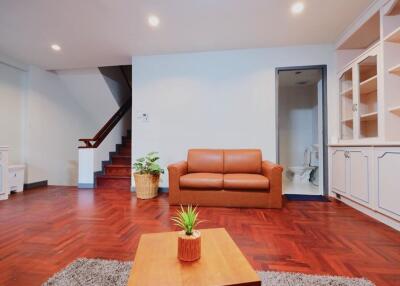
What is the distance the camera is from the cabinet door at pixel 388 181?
2.02 meters

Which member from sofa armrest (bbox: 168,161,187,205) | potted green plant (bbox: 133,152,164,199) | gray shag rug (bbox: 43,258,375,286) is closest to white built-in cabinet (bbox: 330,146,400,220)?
gray shag rug (bbox: 43,258,375,286)

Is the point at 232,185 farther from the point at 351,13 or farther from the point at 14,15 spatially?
the point at 14,15

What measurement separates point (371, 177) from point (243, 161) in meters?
1.57

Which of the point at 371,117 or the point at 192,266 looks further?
the point at 371,117

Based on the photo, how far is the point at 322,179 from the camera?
3498 mm

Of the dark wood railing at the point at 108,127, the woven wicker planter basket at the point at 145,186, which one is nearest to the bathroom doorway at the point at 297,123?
the woven wicker planter basket at the point at 145,186

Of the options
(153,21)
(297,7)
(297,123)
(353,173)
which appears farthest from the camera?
(297,123)

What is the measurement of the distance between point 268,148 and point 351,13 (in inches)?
82.5

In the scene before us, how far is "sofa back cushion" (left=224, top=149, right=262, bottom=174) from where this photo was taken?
3.31 meters

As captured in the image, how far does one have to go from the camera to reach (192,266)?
0.97m

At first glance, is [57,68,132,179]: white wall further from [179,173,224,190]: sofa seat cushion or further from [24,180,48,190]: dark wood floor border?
[179,173,224,190]: sofa seat cushion

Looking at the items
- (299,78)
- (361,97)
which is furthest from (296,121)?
(361,97)

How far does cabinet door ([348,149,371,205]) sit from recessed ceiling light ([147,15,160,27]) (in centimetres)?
306

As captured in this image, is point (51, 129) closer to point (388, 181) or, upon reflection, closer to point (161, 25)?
point (161, 25)
